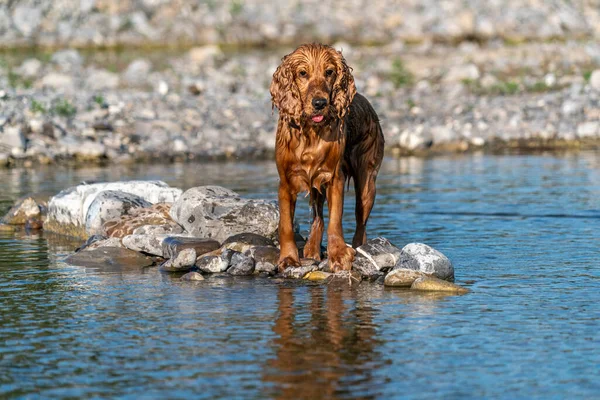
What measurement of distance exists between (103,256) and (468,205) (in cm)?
651

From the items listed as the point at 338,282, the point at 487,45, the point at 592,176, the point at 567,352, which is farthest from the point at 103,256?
the point at 487,45

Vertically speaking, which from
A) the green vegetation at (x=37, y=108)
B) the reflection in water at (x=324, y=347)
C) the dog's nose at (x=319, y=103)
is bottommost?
the reflection in water at (x=324, y=347)

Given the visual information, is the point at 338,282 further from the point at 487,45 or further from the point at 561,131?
the point at 487,45

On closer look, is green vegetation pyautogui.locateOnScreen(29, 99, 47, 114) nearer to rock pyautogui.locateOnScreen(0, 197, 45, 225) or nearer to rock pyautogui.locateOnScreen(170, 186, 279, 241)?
rock pyautogui.locateOnScreen(0, 197, 45, 225)

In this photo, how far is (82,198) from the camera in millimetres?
14906

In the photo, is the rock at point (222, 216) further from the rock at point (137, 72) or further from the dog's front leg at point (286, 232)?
the rock at point (137, 72)

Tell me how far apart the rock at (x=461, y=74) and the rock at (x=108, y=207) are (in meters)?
21.5

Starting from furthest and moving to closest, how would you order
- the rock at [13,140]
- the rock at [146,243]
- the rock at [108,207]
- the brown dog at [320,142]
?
1. the rock at [13,140]
2. the rock at [108,207]
3. the rock at [146,243]
4. the brown dog at [320,142]

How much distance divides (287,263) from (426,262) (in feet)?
4.58

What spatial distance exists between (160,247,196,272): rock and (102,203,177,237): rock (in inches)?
40.2

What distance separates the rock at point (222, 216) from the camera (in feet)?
41.0

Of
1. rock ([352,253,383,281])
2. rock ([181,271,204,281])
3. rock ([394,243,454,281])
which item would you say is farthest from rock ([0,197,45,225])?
rock ([394,243,454,281])

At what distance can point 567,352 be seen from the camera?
25.8ft

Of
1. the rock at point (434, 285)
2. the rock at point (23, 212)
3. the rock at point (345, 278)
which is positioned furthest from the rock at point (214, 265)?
the rock at point (23, 212)
